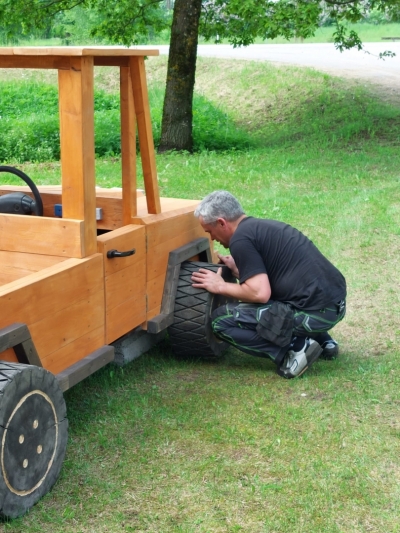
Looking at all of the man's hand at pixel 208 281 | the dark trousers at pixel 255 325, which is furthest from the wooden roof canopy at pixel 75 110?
the dark trousers at pixel 255 325

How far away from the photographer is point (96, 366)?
3967mm

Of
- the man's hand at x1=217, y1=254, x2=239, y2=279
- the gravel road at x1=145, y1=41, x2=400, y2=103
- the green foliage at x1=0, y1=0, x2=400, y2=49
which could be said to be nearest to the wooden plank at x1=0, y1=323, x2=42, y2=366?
the man's hand at x1=217, y1=254, x2=239, y2=279

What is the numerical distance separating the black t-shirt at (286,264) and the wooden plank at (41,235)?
121 cm

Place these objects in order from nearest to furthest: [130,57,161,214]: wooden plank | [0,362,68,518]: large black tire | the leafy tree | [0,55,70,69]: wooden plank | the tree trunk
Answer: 1. [0,362,68,518]: large black tire
2. [0,55,70,69]: wooden plank
3. [130,57,161,214]: wooden plank
4. the leafy tree
5. the tree trunk

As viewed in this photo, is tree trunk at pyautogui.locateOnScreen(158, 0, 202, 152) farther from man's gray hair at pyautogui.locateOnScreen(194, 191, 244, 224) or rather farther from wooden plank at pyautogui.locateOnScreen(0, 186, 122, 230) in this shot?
man's gray hair at pyautogui.locateOnScreen(194, 191, 244, 224)

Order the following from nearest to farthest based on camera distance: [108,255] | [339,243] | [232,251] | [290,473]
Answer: [290,473] < [108,255] < [232,251] < [339,243]

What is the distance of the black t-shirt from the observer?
485cm

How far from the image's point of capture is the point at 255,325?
4.93 meters

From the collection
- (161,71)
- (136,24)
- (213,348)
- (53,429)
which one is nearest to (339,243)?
(213,348)

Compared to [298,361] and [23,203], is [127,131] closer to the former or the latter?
[23,203]

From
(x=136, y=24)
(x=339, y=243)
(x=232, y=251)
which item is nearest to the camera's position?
(x=232, y=251)

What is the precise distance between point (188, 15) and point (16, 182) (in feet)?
14.9

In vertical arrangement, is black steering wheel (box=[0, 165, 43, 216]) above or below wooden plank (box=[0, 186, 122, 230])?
above

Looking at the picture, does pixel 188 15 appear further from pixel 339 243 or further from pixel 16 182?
pixel 339 243
